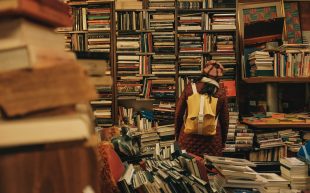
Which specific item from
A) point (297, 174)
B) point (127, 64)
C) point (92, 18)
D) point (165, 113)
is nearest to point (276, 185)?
point (297, 174)

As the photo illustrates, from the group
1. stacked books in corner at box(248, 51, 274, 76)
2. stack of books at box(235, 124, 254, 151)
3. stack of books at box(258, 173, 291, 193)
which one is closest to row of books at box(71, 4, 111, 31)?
stacked books in corner at box(248, 51, 274, 76)

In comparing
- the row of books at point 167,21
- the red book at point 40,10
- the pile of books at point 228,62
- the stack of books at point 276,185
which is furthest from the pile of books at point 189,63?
the red book at point 40,10

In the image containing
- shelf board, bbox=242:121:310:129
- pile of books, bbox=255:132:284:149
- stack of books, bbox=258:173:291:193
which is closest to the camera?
stack of books, bbox=258:173:291:193

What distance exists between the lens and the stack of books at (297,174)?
2383 millimetres

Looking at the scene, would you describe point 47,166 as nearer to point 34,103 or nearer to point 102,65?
point 34,103

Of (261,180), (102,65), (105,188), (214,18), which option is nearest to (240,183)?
(261,180)

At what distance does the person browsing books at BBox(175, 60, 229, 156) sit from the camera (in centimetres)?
327

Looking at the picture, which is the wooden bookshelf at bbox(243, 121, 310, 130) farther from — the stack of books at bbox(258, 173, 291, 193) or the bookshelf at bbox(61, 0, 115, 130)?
the stack of books at bbox(258, 173, 291, 193)

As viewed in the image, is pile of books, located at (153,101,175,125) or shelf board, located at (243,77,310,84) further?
pile of books, located at (153,101,175,125)

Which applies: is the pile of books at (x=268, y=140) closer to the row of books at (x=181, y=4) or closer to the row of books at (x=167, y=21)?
the row of books at (x=167, y=21)

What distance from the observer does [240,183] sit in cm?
208

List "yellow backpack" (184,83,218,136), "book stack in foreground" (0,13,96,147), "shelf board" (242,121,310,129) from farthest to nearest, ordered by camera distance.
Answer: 1. "shelf board" (242,121,310,129)
2. "yellow backpack" (184,83,218,136)
3. "book stack in foreground" (0,13,96,147)

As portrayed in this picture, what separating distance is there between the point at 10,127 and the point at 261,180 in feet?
5.99

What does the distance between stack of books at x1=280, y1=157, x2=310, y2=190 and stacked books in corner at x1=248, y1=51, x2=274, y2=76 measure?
2.28 meters
